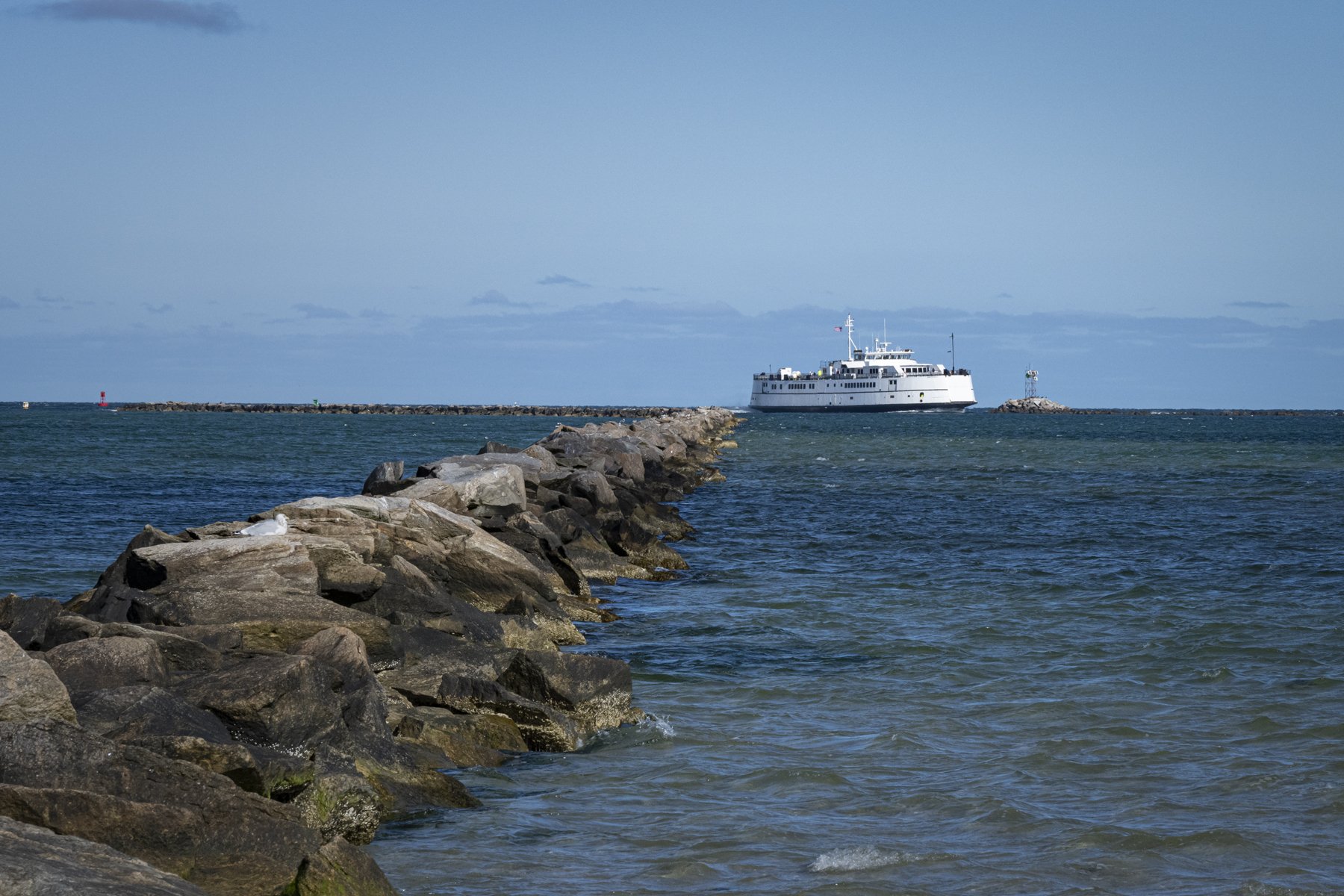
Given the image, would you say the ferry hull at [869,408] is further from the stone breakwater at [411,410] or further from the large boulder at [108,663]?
the large boulder at [108,663]

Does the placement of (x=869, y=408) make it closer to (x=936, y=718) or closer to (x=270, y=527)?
(x=270, y=527)

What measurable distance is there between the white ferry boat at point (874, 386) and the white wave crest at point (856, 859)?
10806 centimetres

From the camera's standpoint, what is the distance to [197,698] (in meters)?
6.21

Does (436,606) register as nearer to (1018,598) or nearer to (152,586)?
(152,586)

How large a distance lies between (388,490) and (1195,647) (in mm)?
8700

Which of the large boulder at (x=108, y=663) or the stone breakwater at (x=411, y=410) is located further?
the stone breakwater at (x=411, y=410)

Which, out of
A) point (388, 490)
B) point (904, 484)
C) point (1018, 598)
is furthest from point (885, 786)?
point (904, 484)

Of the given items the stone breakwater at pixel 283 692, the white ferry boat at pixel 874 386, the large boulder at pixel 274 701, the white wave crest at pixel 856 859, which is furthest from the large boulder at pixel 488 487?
the white ferry boat at pixel 874 386

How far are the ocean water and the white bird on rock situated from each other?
2.80m

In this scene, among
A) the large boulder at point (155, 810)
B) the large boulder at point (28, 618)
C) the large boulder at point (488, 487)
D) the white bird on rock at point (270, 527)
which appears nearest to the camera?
the large boulder at point (155, 810)

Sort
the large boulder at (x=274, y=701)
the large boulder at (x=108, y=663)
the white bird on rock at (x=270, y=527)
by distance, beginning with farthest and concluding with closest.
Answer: the white bird on rock at (x=270, y=527) < the large boulder at (x=108, y=663) < the large boulder at (x=274, y=701)

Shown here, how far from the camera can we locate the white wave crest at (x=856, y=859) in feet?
18.8

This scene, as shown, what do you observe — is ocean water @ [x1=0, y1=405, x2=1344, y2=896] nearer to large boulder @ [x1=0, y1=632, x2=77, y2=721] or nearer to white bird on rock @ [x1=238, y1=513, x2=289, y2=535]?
large boulder @ [x1=0, y1=632, x2=77, y2=721]

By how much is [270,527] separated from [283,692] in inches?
146
